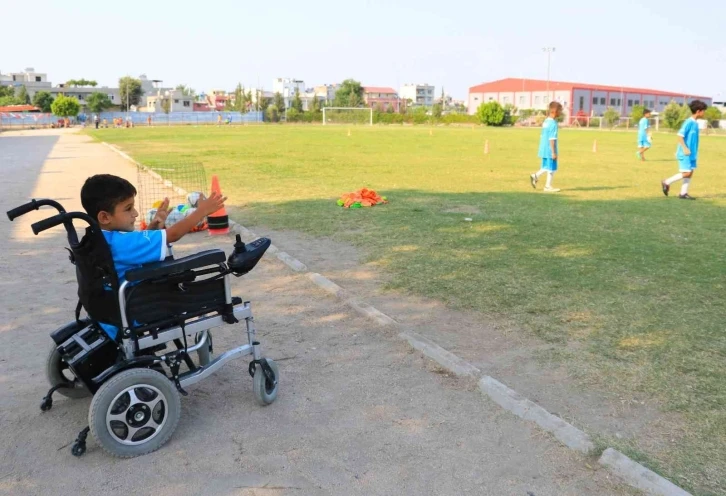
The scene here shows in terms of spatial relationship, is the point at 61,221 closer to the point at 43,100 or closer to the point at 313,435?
the point at 313,435

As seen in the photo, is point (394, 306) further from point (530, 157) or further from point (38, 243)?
point (530, 157)

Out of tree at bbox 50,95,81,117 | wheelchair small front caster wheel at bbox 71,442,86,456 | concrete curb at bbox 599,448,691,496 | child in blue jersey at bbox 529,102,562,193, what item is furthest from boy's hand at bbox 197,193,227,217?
tree at bbox 50,95,81,117

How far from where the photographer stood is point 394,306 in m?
5.57

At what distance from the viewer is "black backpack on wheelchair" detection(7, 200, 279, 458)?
3.15m

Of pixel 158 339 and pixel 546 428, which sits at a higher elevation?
pixel 158 339

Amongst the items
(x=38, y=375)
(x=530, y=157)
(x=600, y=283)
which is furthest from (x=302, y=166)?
(x=38, y=375)

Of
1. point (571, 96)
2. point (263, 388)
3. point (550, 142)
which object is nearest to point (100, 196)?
point (263, 388)

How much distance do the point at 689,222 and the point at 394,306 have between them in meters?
6.44

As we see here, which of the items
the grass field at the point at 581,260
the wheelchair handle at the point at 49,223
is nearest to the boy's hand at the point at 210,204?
the wheelchair handle at the point at 49,223

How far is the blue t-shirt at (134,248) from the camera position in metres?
3.26

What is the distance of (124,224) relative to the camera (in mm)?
3434

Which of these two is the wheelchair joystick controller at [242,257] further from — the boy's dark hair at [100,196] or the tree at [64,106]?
Result: the tree at [64,106]

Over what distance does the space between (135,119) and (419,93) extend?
107006mm

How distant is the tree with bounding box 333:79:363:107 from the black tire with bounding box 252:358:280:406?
393 feet
